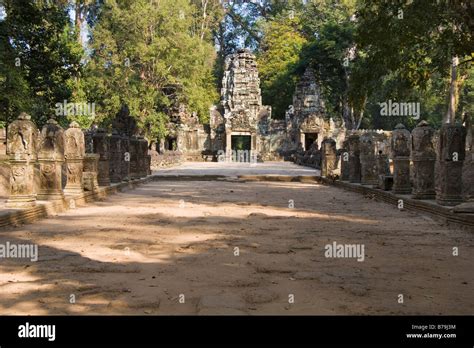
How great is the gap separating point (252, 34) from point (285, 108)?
13.3m

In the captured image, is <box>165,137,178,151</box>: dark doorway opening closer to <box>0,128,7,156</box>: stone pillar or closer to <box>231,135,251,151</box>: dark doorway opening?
<box>231,135,251,151</box>: dark doorway opening

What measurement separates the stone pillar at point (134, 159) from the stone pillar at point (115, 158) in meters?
2.04

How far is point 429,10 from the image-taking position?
9672 millimetres

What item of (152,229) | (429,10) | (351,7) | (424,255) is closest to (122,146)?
(152,229)

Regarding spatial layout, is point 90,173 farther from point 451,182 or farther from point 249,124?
point 249,124

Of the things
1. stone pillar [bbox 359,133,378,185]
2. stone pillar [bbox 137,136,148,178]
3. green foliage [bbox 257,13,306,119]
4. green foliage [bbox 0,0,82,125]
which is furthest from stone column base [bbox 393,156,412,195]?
green foliage [bbox 257,13,306,119]

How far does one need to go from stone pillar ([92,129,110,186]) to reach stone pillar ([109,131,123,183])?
0.84 metres

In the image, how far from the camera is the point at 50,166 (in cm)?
965

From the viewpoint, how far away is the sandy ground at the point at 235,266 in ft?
12.0

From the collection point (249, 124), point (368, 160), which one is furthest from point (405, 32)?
point (249, 124)

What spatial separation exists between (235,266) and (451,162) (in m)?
5.18

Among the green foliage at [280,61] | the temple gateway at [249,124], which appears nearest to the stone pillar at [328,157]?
the temple gateway at [249,124]
